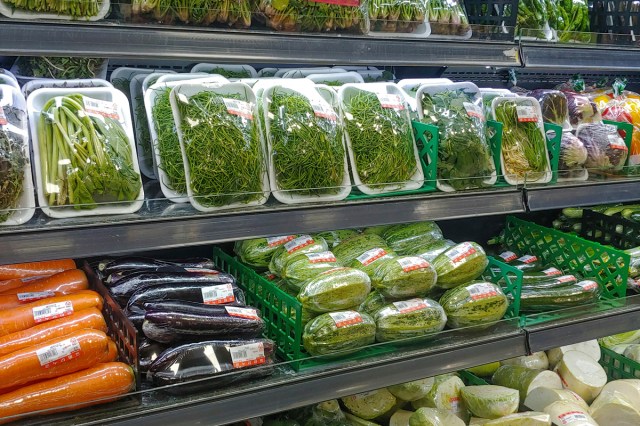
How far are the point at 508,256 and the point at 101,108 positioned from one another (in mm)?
1426

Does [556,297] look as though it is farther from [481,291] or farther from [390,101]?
[390,101]

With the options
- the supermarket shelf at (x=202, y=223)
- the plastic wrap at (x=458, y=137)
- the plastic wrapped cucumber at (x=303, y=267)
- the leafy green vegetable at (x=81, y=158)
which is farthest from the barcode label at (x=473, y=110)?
the leafy green vegetable at (x=81, y=158)

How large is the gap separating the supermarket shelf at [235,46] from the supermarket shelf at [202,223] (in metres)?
0.34

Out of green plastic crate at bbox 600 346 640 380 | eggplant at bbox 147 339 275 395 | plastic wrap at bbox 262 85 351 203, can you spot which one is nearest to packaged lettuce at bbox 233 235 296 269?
plastic wrap at bbox 262 85 351 203

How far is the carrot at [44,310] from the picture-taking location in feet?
4.95

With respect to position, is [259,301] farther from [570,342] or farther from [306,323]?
[570,342]

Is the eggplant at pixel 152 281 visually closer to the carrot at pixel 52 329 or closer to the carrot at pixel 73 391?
the carrot at pixel 52 329

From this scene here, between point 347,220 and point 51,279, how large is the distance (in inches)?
29.6

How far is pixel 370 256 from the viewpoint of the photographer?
1941 mm

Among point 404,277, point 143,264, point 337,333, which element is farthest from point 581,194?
point 143,264

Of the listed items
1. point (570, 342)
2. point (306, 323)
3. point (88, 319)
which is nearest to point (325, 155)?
point (306, 323)

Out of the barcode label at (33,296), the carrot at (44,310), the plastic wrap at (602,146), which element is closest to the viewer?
the carrot at (44,310)

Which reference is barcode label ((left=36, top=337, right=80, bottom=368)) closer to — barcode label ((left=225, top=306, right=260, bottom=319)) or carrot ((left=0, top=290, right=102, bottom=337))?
carrot ((left=0, top=290, right=102, bottom=337))

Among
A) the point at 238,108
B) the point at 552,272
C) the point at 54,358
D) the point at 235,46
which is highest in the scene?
the point at 235,46
